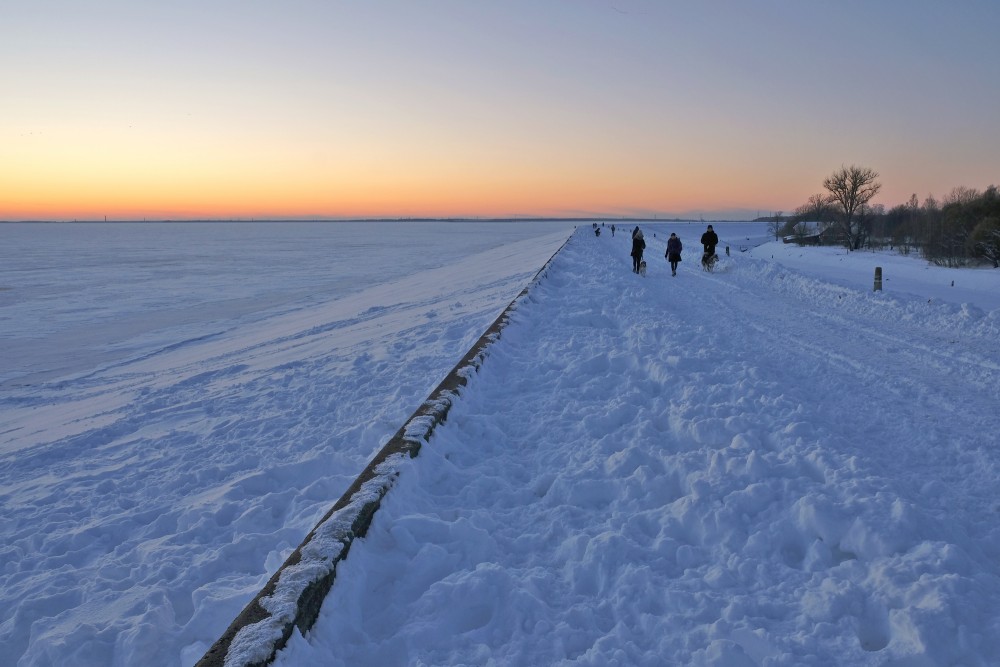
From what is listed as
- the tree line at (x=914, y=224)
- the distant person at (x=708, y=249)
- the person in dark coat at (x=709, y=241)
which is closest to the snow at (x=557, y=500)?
the person in dark coat at (x=709, y=241)

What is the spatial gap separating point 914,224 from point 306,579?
1991 inches

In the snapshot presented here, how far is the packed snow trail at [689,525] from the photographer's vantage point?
2930mm

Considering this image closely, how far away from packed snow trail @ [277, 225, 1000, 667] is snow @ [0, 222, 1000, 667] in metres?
0.02

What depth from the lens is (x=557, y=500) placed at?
4395 mm

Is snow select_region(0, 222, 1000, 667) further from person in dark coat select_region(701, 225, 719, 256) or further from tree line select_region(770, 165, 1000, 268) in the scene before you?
tree line select_region(770, 165, 1000, 268)

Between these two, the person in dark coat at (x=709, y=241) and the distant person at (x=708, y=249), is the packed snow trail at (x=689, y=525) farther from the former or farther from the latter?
the distant person at (x=708, y=249)

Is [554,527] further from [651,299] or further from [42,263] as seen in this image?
[42,263]

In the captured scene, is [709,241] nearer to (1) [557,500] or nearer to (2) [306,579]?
(1) [557,500]

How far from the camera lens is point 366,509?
3.79 m

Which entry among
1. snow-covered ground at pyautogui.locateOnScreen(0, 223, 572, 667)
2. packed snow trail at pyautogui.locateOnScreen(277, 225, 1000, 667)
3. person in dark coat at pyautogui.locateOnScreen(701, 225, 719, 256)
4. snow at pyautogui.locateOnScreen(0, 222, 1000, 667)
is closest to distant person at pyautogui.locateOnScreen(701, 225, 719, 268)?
person in dark coat at pyautogui.locateOnScreen(701, 225, 719, 256)

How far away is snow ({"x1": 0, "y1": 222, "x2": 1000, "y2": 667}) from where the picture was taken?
3045 mm

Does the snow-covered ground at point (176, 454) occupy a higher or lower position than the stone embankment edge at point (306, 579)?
lower

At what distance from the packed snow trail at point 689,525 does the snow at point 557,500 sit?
2 cm

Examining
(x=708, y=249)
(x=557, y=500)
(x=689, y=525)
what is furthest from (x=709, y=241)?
(x=689, y=525)
